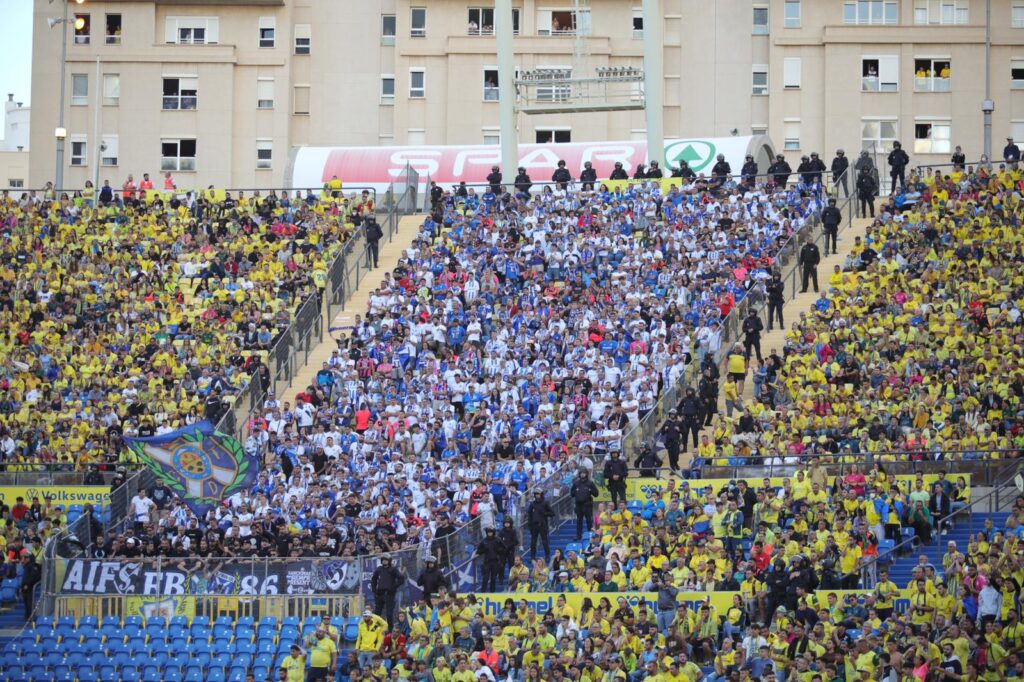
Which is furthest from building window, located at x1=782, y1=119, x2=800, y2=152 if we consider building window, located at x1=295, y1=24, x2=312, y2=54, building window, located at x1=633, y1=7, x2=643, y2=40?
building window, located at x1=295, y1=24, x2=312, y2=54

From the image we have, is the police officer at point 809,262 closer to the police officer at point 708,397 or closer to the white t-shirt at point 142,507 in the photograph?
the police officer at point 708,397

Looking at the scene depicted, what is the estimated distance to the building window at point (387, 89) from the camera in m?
72.1

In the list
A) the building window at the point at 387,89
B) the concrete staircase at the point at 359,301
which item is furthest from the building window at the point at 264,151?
the concrete staircase at the point at 359,301

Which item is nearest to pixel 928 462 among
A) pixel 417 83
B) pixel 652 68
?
pixel 652 68

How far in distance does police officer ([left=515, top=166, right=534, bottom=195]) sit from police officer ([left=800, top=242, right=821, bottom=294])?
864 cm

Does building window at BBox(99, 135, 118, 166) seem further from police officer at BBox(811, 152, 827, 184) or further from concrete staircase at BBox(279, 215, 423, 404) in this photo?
police officer at BBox(811, 152, 827, 184)

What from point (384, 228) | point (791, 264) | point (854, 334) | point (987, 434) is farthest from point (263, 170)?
point (987, 434)

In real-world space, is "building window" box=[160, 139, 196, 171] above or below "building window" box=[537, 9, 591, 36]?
below

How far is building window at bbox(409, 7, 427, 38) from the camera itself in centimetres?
7181

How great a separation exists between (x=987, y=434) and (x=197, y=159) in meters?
42.9

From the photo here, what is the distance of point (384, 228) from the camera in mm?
49938

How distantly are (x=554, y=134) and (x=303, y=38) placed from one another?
10.2 m

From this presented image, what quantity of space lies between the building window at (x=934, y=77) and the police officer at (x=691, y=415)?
35.4m

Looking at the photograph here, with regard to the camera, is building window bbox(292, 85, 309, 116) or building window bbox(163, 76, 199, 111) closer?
building window bbox(163, 76, 199, 111)
